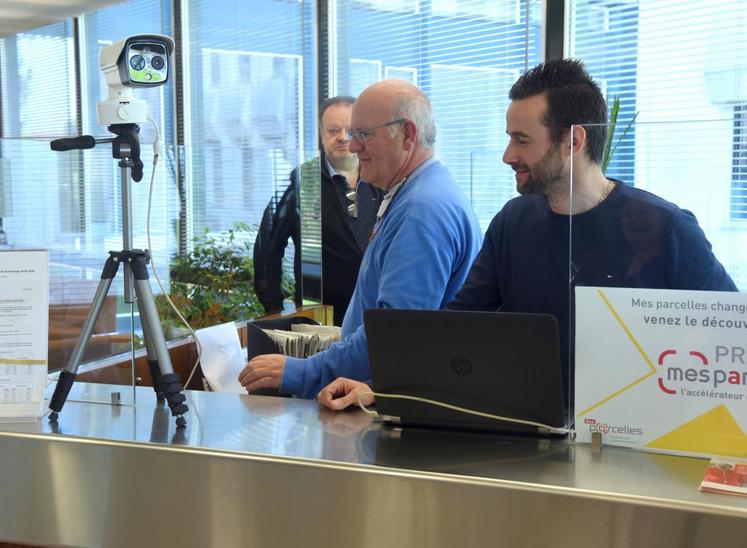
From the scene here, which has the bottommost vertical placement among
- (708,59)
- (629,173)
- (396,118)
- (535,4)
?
(629,173)

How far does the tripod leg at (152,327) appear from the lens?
1550mm

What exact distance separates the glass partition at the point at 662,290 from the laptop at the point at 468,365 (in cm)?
5

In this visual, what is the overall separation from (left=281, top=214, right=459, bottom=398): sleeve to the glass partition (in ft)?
2.18

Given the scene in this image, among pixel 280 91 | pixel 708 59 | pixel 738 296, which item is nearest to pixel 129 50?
pixel 738 296

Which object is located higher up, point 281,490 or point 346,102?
point 346,102

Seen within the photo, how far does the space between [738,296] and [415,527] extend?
54 centimetres

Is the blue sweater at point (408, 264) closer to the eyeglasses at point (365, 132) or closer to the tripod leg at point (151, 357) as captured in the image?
the eyeglasses at point (365, 132)

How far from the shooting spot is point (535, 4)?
4.64 meters

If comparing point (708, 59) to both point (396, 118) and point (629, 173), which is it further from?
point (629, 173)

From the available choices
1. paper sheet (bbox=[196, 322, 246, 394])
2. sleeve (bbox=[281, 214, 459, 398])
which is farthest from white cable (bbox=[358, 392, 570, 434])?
paper sheet (bbox=[196, 322, 246, 394])

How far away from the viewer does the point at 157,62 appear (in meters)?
1.59

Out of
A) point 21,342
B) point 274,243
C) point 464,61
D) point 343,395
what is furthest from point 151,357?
point 464,61

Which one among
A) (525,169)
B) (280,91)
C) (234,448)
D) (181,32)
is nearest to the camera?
(234,448)

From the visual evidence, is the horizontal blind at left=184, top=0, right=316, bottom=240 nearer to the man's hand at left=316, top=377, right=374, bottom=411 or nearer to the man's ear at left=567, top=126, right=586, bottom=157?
the man's hand at left=316, top=377, right=374, bottom=411
